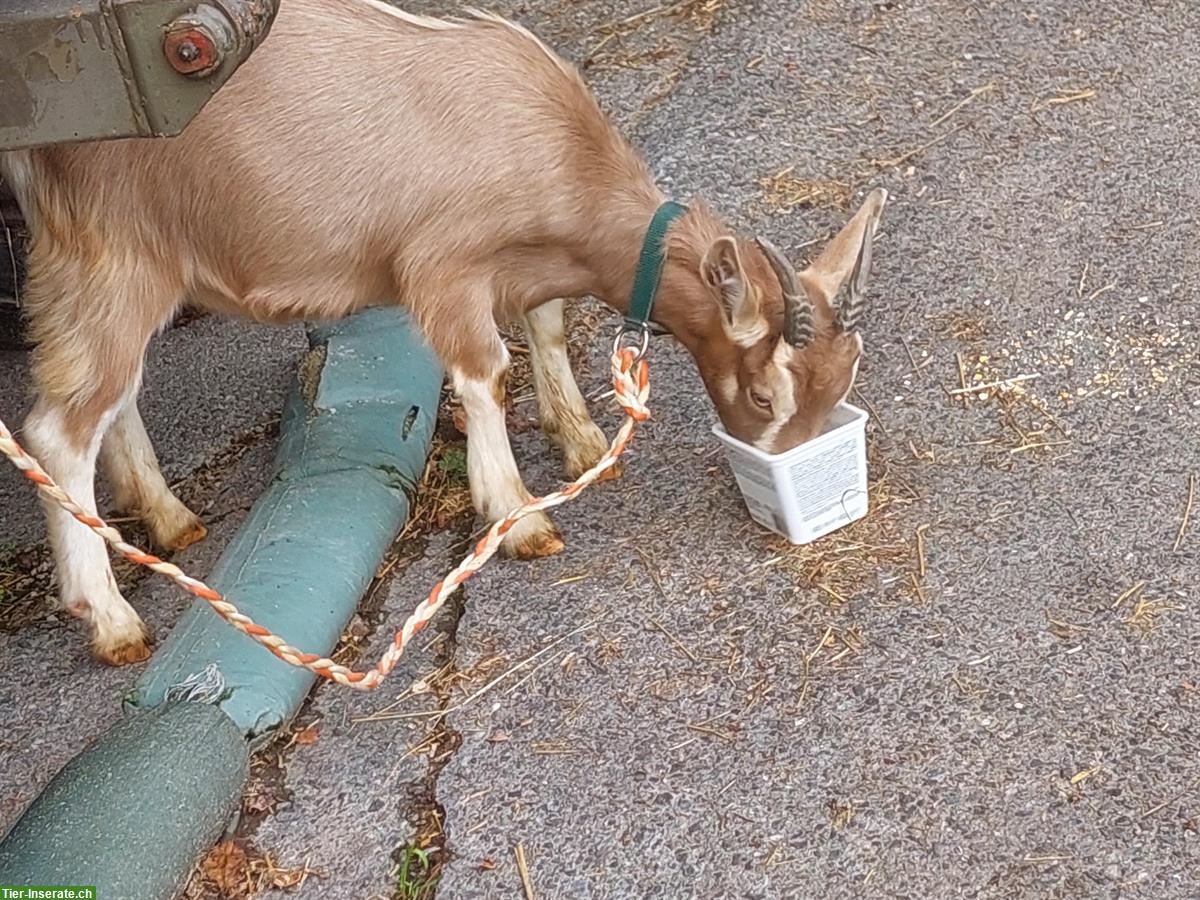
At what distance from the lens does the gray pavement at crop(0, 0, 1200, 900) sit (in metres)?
3.44

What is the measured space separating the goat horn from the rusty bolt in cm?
162

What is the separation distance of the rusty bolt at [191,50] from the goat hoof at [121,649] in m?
2.09

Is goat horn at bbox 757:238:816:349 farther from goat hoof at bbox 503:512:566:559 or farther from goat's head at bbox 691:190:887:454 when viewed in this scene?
goat hoof at bbox 503:512:566:559

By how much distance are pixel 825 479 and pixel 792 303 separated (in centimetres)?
54

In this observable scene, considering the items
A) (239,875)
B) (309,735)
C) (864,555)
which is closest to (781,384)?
(864,555)

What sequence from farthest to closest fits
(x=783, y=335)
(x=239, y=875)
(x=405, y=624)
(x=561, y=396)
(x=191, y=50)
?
1. (x=561, y=396)
2. (x=783, y=335)
3. (x=405, y=624)
4. (x=239, y=875)
5. (x=191, y=50)

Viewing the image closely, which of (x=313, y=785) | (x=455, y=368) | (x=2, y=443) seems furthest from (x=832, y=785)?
(x=2, y=443)

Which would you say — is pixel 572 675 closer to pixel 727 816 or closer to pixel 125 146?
pixel 727 816

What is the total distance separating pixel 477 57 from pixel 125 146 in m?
1.01

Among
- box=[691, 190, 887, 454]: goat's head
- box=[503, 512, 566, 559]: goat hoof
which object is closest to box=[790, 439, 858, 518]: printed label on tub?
box=[691, 190, 887, 454]: goat's head

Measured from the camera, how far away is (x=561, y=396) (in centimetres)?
482

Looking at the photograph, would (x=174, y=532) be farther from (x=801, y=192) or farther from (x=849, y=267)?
(x=801, y=192)

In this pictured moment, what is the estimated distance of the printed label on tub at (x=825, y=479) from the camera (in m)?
4.12

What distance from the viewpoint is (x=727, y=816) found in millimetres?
3520
